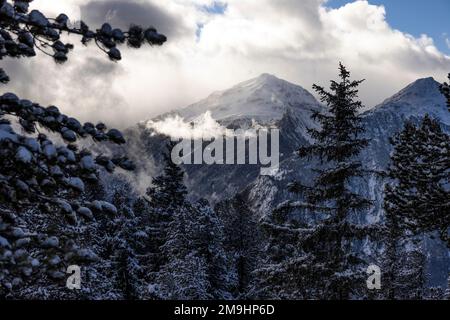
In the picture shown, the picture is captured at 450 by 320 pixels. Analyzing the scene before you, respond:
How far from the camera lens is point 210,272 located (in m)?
33.6

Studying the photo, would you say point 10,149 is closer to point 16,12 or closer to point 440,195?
point 16,12

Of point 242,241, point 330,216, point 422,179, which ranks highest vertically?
point 422,179

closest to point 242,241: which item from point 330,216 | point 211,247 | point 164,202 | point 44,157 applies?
point 211,247

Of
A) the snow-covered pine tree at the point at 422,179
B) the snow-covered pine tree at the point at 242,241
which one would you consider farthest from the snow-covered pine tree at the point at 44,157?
the snow-covered pine tree at the point at 242,241

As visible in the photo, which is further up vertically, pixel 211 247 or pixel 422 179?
pixel 422 179

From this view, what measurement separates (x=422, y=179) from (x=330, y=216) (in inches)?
131

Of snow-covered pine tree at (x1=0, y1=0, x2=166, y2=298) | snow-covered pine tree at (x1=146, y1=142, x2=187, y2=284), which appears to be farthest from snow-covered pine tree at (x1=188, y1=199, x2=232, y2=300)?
snow-covered pine tree at (x1=0, y1=0, x2=166, y2=298)

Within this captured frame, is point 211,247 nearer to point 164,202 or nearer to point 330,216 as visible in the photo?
point 164,202

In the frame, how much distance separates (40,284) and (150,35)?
41.6 ft

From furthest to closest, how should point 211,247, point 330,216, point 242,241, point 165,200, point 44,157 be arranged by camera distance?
1. point 242,241
2. point 165,200
3. point 211,247
4. point 330,216
5. point 44,157

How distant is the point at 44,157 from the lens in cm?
426

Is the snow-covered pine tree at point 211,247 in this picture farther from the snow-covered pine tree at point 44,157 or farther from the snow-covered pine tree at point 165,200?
the snow-covered pine tree at point 44,157

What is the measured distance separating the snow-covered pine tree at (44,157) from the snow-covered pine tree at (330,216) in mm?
12403
